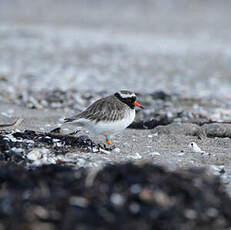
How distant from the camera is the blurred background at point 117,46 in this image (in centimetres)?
1234

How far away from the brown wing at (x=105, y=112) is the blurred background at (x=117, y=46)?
4724 millimetres

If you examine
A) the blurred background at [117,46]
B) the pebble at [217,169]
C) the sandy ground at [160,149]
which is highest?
the pebble at [217,169]

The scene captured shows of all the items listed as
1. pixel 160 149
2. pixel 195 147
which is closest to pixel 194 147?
pixel 195 147

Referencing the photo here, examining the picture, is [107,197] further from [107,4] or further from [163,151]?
[107,4]

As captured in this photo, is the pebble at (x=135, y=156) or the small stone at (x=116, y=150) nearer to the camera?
the pebble at (x=135, y=156)

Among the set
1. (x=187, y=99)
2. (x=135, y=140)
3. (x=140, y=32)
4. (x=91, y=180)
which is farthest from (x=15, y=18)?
(x=91, y=180)

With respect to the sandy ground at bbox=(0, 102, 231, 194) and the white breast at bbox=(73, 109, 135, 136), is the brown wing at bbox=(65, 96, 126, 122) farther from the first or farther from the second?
the sandy ground at bbox=(0, 102, 231, 194)

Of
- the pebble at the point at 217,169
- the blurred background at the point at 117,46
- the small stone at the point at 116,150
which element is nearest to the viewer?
the pebble at the point at 217,169

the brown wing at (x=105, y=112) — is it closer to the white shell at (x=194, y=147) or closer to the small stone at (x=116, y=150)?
the small stone at (x=116, y=150)

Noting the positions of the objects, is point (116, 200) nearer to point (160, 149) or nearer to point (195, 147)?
point (160, 149)

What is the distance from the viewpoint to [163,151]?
18.6 ft

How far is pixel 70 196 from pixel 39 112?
5.05 metres

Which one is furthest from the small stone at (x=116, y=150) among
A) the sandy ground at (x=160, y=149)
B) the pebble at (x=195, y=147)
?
the pebble at (x=195, y=147)

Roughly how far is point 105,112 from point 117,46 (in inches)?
479
